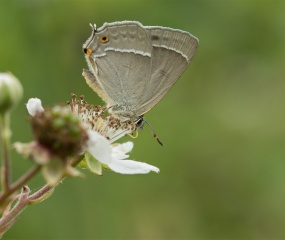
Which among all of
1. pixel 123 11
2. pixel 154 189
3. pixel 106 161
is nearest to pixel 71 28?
pixel 123 11

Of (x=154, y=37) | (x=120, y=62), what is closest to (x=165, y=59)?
(x=154, y=37)

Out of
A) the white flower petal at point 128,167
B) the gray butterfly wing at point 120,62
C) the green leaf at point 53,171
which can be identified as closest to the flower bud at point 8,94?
the green leaf at point 53,171

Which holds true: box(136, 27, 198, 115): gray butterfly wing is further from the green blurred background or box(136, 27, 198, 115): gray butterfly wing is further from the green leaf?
the green blurred background

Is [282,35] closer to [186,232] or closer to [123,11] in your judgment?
[123,11]

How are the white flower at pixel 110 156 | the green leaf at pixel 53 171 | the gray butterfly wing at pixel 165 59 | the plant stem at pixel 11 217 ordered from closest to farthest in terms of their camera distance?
the green leaf at pixel 53 171, the plant stem at pixel 11 217, the white flower at pixel 110 156, the gray butterfly wing at pixel 165 59

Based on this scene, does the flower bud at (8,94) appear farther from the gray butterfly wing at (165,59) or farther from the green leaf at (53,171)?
the gray butterfly wing at (165,59)

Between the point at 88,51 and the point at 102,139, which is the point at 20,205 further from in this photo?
the point at 88,51
